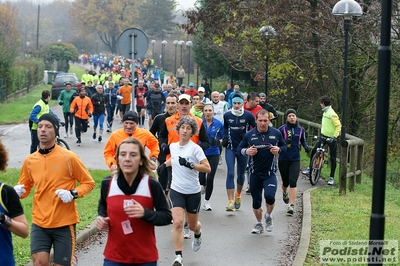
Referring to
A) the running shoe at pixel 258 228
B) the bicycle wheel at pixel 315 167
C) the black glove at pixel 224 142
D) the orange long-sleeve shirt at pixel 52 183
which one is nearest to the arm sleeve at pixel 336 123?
the bicycle wheel at pixel 315 167

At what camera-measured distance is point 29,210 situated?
1154cm

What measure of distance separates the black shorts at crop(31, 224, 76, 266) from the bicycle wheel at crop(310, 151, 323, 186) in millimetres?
9537

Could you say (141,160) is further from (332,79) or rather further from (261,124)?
(332,79)

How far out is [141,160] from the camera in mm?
5641

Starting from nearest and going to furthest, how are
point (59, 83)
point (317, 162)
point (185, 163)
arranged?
1. point (185, 163)
2. point (317, 162)
3. point (59, 83)

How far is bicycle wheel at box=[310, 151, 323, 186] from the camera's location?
613 inches

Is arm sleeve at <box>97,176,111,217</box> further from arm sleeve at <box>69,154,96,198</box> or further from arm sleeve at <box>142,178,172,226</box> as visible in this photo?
arm sleeve at <box>69,154,96,198</box>

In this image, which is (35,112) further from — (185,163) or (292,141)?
(185,163)

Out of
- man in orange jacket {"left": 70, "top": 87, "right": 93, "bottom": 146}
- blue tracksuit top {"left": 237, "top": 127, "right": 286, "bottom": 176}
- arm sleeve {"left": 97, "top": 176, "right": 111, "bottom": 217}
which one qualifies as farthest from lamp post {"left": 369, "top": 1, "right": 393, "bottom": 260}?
man in orange jacket {"left": 70, "top": 87, "right": 93, "bottom": 146}

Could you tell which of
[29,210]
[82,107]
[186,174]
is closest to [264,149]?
[186,174]

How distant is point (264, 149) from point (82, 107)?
1276cm

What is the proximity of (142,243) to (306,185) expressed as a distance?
1081 cm

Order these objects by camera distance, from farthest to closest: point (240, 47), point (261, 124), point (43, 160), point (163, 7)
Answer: point (163, 7) < point (240, 47) < point (261, 124) < point (43, 160)

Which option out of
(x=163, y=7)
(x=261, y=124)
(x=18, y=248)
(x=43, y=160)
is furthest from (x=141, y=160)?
(x=163, y=7)
